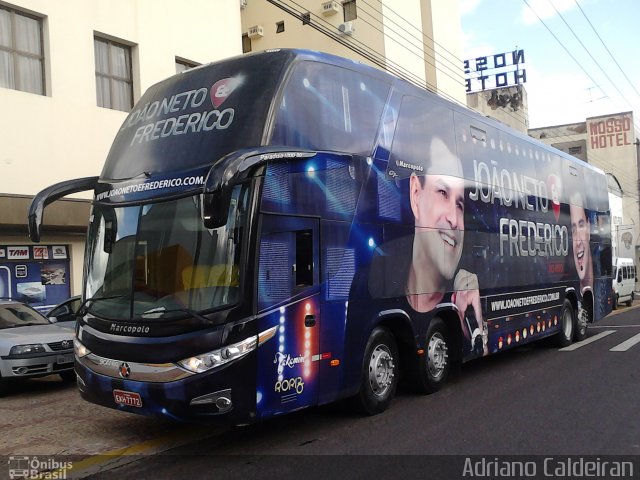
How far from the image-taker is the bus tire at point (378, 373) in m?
6.55

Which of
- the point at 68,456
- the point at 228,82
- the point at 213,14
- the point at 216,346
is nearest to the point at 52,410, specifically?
the point at 68,456

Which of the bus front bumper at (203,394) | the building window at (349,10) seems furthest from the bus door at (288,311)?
the building window at (349,10)

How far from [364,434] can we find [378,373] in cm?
87

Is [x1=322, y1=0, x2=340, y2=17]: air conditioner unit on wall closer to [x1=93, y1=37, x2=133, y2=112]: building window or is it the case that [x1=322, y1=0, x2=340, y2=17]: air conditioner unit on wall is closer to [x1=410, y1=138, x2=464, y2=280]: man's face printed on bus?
[x1=93, y1=37, x2=133, y2=112]: building window

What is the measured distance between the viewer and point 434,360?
7.92 meters

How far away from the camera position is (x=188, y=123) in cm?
603

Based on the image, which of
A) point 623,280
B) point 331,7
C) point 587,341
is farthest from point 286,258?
point 331,7

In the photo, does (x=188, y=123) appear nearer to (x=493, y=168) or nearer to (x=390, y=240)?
(x=390, y=240)

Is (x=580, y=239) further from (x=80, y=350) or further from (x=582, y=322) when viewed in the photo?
(x=80, y=350)

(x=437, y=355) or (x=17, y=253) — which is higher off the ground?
(x=17, y=253)

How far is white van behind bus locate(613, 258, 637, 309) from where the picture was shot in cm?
2542

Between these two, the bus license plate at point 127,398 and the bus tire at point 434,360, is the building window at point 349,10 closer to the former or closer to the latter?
the bus tire at point 434,360

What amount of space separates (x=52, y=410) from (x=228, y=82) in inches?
191

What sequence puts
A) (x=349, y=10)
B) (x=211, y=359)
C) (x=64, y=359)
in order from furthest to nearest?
(x=349, y=10)
(x=64, y=359)
(x=211, y=359)
